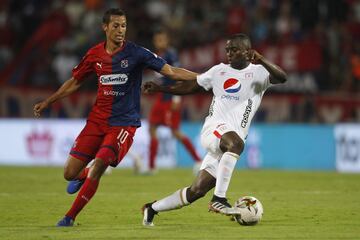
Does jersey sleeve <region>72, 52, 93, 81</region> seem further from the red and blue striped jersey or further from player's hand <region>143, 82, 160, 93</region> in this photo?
player's hand <region>143, 82, 160, 93</region>

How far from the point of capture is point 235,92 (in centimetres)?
978

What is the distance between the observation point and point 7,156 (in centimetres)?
2017

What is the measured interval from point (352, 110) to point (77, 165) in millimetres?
11724

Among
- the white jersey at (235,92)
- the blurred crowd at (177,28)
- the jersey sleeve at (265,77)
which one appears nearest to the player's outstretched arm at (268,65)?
the jersey sleeve at (265,77)

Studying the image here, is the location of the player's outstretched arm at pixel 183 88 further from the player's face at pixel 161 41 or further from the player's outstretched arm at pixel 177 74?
the player's face at pixel 161 41

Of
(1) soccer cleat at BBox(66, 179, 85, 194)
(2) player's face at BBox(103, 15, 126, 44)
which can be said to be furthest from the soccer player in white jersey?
(1) soccer cleat at BBox(66, 179, 85, 194)

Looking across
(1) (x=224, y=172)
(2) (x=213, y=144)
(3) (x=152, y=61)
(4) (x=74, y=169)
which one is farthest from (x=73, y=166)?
(1) (x=224, y=172)

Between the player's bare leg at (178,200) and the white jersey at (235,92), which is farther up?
the white jersey at (235,92)

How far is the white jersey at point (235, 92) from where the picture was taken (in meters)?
9.70

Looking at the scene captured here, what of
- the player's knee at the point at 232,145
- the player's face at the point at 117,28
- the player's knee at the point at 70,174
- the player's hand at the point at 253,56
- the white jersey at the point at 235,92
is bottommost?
the player's knee at the point at 70,174

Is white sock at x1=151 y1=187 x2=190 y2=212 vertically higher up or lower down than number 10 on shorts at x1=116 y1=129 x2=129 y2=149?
lower down

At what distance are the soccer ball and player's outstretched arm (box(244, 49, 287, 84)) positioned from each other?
135 cm

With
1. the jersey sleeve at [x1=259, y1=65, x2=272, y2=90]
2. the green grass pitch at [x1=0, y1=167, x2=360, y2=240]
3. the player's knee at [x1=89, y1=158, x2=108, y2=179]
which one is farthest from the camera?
the jersey sleeve at [x1=259, y1=65, x2=272, y2=90]

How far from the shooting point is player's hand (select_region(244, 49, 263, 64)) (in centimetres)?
932
